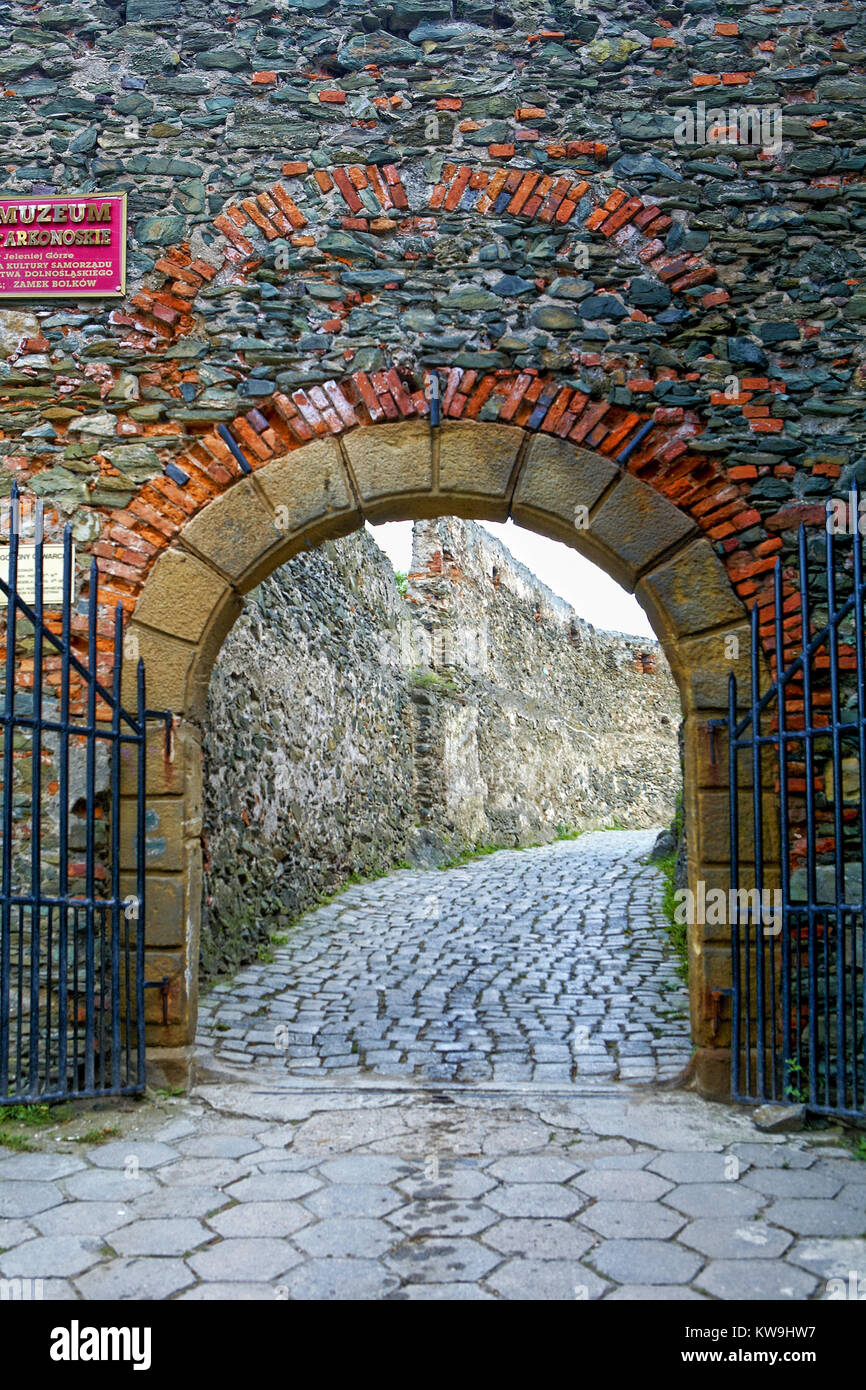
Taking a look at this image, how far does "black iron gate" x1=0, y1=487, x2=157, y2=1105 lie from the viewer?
373cm

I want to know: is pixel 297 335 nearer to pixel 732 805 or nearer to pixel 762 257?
pixel 762 257

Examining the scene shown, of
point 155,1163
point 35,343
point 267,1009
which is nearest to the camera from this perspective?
point 155,1163

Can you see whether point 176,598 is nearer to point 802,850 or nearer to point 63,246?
point 63,246

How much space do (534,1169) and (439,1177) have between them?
31 cm

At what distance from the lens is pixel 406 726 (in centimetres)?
1159

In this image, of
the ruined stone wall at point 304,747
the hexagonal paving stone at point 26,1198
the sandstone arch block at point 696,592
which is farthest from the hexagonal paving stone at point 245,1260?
the ruined stone wall at point 304,747

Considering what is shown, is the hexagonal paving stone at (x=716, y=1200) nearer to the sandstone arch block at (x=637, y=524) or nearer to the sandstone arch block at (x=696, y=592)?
the sandstone arch block at (x=696, y=592)

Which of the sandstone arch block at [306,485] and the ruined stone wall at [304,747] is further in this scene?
the ruined stone wall at [304,747]

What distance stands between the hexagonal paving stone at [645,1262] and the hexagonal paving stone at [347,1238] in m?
0.54

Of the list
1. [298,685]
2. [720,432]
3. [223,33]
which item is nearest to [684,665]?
[720,432]

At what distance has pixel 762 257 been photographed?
4.28 metres

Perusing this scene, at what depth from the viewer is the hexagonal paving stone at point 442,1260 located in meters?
2.53

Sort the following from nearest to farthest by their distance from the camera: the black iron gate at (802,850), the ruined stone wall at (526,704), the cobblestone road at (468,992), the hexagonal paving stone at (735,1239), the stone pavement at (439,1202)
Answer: the stone pavement at (439,1202)
the hexagonal paving stone at (735,1239)
the black iron gate at (802,850)
the cobblestone road at (468,992)
the ruined stone wall at (526,704)

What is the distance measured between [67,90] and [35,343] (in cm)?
118
